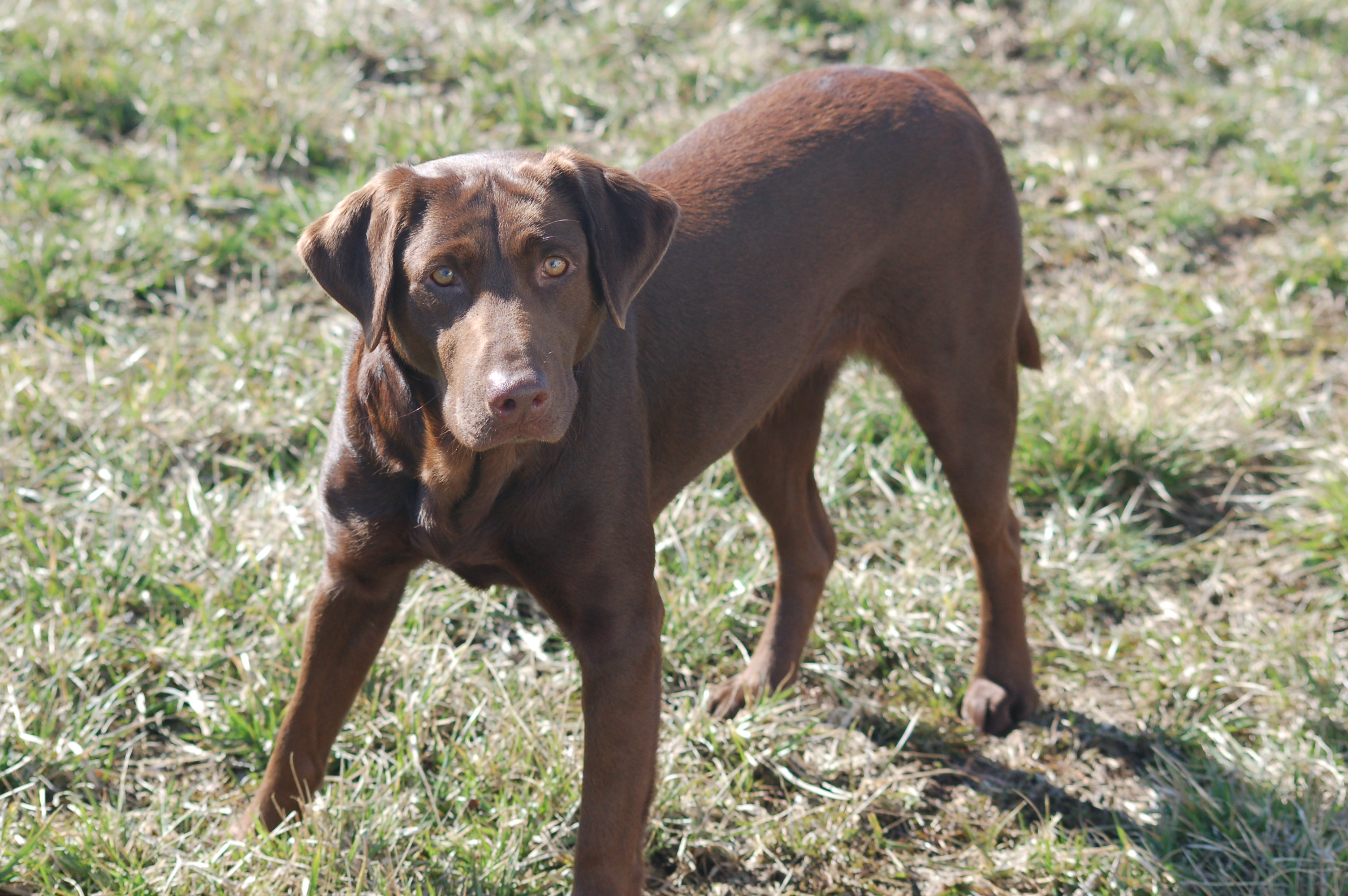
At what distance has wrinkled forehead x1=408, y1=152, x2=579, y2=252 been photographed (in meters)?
2.43

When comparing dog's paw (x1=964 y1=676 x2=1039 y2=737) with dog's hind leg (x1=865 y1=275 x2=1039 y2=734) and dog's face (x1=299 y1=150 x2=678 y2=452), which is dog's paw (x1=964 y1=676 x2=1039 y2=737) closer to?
dog's hind leg (x1=865 y1=275 x2=1039 y2=734)

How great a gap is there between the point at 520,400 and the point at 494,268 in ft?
1.05

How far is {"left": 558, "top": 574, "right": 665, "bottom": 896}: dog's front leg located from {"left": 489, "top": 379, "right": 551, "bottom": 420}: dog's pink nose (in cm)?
51

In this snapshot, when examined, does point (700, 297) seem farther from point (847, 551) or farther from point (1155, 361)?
point (1155, 361)

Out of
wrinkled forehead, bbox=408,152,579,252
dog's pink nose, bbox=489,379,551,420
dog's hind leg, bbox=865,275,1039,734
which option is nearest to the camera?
dog's pink nose, bbox=489,379,551,420

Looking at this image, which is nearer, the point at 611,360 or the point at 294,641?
the point at 611,360

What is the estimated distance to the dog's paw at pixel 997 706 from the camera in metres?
3.58

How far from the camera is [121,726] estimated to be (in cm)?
328

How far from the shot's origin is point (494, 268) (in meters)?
2.42

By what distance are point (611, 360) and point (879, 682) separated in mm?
1494

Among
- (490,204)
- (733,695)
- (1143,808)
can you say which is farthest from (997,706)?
(490,204)

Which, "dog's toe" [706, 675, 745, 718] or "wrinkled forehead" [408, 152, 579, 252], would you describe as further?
"dog's toe" [706, 675, 745, 718]

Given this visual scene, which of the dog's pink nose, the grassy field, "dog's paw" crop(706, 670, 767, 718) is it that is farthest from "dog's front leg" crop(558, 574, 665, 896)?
"dog's paw" crop(706, 670, 767, 718)

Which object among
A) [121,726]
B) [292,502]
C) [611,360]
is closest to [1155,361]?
[611,360]
